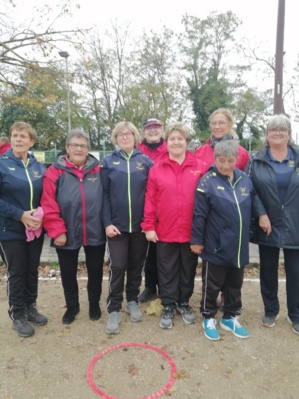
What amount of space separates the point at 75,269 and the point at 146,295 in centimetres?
115

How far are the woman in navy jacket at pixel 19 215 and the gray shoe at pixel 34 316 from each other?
0.14 metres

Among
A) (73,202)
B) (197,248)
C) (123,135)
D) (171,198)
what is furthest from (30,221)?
(197,248)

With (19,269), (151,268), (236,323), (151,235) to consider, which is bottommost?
(236,323)

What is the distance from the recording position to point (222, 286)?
3.59m

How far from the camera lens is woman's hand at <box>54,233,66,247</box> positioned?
335cm

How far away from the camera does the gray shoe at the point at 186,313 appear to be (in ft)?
12.1

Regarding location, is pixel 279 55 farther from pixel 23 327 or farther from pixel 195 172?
pixel 23 327

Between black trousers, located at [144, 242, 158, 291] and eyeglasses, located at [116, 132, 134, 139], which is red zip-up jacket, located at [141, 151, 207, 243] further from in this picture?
black trousers, located at [144, 242, 158, 291]

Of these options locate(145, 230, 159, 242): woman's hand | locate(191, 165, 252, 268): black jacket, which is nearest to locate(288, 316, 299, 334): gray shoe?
locate(191, 165, 252, 268): black jacket

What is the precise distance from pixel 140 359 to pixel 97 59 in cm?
3077

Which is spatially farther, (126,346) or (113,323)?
(113,323)

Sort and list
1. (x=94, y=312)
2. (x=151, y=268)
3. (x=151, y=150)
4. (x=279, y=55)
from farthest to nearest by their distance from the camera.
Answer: (x=279, y=55), (x=151, y=268), (x=151, y=150), (x=94, y=312)

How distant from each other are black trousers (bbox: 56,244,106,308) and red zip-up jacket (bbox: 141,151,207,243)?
25.5 inches

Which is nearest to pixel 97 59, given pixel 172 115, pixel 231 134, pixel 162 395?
pixel 172 115
